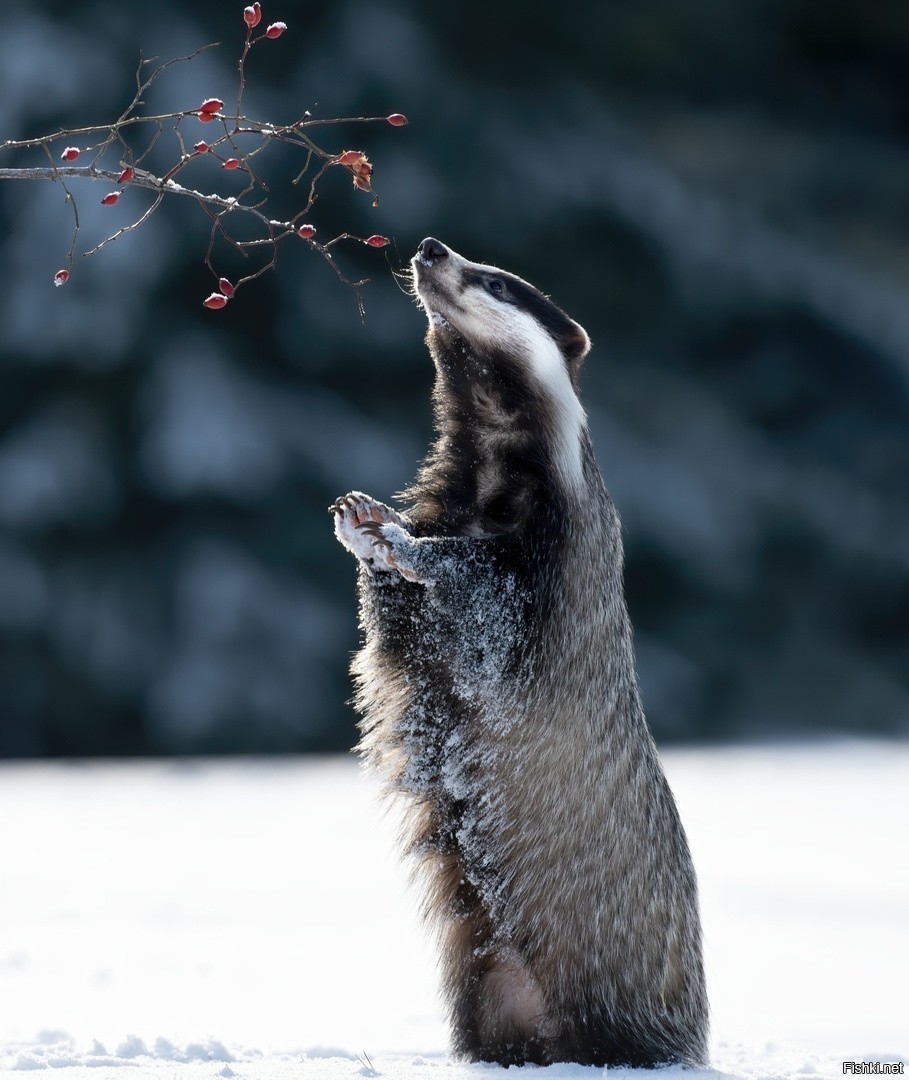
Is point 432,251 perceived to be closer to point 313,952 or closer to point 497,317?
point 497,317

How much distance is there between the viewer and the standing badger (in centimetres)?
346

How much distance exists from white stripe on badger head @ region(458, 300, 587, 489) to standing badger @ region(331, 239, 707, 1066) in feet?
0.42

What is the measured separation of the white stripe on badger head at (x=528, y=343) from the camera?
12.6 ft

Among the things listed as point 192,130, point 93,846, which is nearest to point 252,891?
point 93,846

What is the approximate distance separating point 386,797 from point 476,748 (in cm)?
30

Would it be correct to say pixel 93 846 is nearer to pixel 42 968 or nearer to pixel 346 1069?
pixel 42 968

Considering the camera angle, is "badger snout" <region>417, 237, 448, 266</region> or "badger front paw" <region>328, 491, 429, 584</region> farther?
"badger snout" <region>417, 237, 448, 266</region>

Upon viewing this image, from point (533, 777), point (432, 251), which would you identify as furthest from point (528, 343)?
point (533, 777)

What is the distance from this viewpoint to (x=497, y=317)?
12.7ft

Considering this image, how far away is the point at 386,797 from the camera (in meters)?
3.67

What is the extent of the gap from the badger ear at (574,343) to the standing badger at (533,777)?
0.34 m

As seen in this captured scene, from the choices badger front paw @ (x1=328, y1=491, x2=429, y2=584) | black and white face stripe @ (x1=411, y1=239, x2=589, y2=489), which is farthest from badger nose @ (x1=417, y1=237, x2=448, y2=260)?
badger front paw @ (x1=328, y1=491, x2=429, y2=584)

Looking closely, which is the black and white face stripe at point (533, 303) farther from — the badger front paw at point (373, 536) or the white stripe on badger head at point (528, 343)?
the badger front paw at point (373, 536)

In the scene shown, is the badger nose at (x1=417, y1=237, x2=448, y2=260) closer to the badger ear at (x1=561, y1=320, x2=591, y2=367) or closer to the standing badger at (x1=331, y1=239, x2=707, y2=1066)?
the badger ear at (x1=561, y1=320, x2=591, y2=367)
